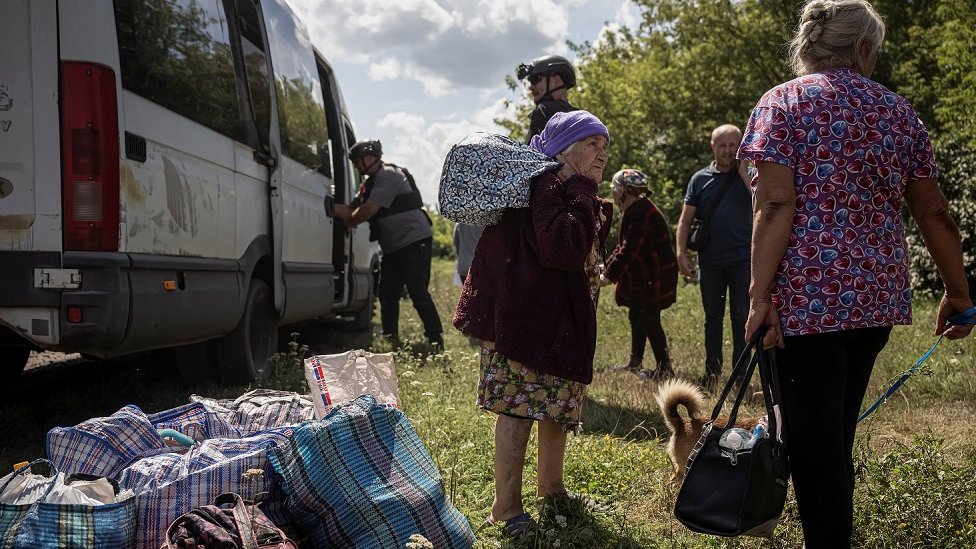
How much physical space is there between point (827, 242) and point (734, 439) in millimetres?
632

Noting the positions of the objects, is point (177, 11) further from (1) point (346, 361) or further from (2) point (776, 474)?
Result: (2) point (776, 474)

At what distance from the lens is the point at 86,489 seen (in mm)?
2611

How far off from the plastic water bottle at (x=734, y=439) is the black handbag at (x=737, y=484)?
12mm

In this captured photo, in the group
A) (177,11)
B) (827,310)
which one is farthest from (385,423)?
(177,11)

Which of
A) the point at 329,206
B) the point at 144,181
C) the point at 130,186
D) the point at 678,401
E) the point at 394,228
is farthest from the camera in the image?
the point at 394,228

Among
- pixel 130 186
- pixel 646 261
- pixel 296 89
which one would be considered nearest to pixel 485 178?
pixel 130 186

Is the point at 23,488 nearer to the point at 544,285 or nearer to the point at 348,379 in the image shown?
the point at 348,379

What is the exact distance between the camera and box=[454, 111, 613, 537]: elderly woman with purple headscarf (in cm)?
310

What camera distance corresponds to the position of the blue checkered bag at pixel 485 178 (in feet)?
10.2

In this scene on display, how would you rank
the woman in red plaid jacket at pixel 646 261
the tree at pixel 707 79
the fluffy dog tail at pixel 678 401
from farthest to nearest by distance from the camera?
1. the tree at pixel 707 79
2. the woman in red plaid jacket at pixel 646 261
3. the fluffy dog tail at pixel 678 401

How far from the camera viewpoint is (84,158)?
3889mm

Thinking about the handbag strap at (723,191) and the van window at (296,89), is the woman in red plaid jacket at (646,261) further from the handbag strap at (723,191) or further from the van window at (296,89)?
the van window at (296,89)

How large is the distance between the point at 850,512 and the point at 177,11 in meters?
4.11

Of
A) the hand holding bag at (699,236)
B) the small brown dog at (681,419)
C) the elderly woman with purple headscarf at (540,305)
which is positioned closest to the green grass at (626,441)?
the small brown dog at (681,419)
